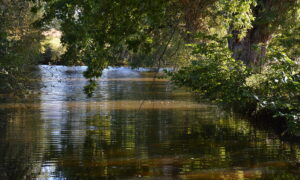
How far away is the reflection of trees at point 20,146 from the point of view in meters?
13.0

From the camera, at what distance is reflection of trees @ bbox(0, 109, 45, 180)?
1296 cm

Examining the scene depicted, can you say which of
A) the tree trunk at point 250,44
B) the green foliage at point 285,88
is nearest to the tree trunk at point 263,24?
the tree trunk at point 250,44

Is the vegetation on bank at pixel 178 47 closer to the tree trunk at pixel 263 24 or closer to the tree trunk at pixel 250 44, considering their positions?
the tree trunk at pixel 263 24

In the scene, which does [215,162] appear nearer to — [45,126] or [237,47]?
[45,126]

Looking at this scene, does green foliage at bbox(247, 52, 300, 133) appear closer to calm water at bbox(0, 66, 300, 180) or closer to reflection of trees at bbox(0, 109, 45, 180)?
calm water at bbox(0, 66, 300, 180)

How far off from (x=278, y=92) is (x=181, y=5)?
16.7 feet

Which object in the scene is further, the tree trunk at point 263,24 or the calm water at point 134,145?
the tree trunk at point 263,24

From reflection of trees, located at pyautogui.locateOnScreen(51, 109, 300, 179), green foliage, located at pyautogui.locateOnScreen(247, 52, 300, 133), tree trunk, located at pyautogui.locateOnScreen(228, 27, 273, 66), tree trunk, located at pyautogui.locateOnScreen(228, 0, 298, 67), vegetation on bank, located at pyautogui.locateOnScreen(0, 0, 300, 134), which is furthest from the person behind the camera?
tree trunk, located at pyautogui.locateOnScreen(228, 27, 273, 66)

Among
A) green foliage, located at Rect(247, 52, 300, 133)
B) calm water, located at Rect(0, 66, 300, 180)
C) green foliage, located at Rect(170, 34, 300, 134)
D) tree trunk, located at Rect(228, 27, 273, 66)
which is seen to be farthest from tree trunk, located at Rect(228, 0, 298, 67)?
green foliage, located at Rect(247, 52, 300, 133)

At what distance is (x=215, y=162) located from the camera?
14.1 metres

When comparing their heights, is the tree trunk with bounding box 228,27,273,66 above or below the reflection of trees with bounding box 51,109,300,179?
above

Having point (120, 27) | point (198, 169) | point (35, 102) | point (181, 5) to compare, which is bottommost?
point (198, 169)

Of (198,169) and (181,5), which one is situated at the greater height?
(181,5)

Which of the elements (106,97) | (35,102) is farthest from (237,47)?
(35,102)
